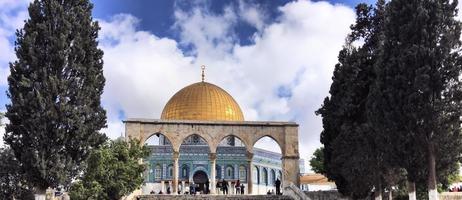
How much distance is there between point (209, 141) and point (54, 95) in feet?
43.5

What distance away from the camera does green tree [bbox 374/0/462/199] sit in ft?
52.1

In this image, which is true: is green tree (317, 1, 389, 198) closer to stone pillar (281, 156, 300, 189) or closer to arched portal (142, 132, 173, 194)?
stone pillar (281, 156, 300, 189)

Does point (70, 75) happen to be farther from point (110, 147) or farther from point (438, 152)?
point (438, 152)

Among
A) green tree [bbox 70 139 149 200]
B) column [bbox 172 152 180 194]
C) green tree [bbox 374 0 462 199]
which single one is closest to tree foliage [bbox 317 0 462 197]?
green tree [bbox 374 0 462 199]

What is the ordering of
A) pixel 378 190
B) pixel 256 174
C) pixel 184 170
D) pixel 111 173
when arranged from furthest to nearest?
1. pixel 256 174
2. pixel 184 170
3. pixel 111 173
4. pixel 378 190

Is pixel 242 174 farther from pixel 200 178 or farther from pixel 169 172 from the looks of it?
pixel 169 172

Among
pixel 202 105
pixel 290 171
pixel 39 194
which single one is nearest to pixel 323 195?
pixel 290 171

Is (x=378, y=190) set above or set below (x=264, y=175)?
below

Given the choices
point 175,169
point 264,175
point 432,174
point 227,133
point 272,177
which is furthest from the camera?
point 272,177

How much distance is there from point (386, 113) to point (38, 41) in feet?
34.4

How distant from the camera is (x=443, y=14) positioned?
16.5m

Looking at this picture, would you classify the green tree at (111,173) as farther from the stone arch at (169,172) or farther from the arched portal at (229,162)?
the arched portal at (229,162)

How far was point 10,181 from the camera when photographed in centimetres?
1867

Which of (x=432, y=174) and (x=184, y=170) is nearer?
(x=432, y=174)
